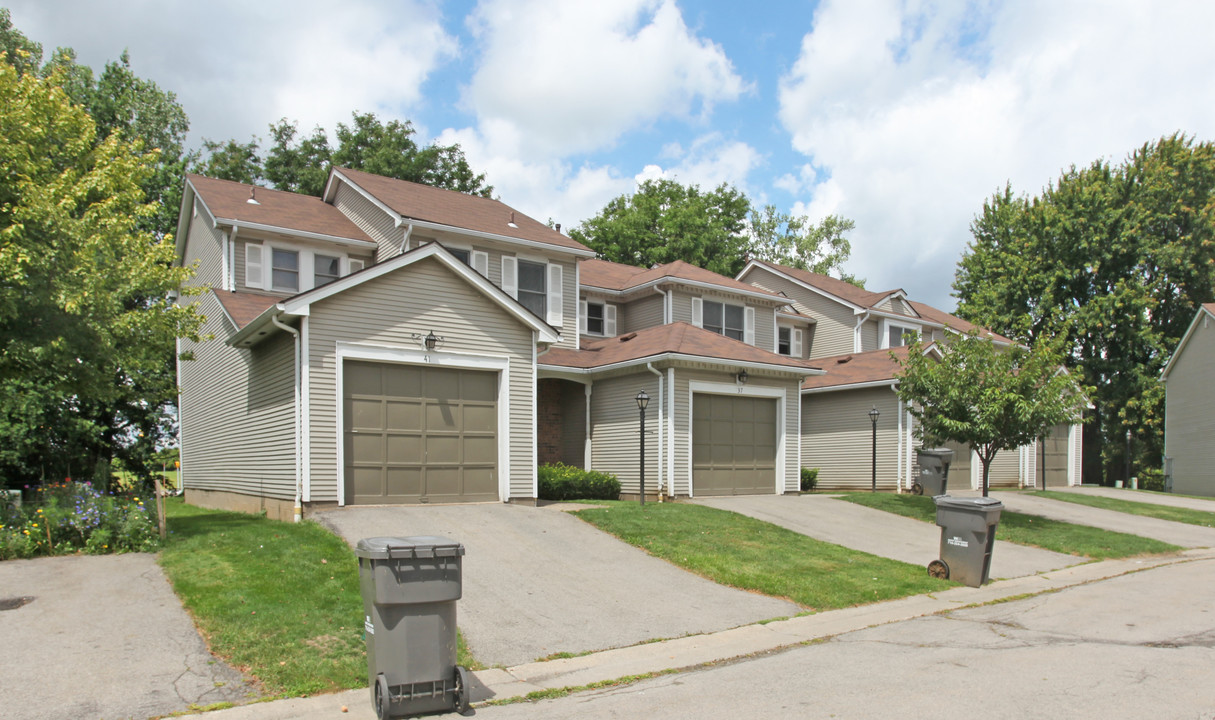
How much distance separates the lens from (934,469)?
2192cm

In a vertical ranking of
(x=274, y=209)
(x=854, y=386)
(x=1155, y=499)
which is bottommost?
(x=1155, y=499)

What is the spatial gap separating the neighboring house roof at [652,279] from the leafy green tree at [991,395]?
8.60m

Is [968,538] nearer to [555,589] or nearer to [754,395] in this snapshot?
[555,589]

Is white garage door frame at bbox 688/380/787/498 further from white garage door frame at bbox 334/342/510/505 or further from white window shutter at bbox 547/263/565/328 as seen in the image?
white garage door frame at bbox 334/342/510/505

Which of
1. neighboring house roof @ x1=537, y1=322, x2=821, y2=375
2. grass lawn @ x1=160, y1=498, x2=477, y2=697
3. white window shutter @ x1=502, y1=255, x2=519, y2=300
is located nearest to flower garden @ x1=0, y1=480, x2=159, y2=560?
grass lawn @ x1=160, y1=498, x2=477, y2=697

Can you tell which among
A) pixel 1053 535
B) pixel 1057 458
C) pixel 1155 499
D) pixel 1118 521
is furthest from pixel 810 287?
pixel 1053 535

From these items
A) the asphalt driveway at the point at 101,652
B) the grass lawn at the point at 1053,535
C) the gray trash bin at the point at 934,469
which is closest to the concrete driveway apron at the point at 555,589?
the asphalt driveway at the point at 101,652

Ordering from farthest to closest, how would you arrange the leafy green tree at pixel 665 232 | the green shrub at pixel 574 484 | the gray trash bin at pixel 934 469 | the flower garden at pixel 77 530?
the leafy green tree at pixel 665 232 → the gray trash bin at pixel 934 469 → the green shrub at pixel 574 484 → the flower garden at pixel 77 530

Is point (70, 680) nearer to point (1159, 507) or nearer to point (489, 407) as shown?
point (489, 407)

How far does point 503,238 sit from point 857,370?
11598 millimetres

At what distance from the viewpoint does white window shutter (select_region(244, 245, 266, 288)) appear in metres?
18.8

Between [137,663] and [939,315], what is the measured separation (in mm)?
35059

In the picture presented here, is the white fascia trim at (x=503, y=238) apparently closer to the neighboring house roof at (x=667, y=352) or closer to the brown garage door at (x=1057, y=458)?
the neighboring house roof at (x=667, y=352)

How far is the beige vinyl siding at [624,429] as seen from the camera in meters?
19.3
